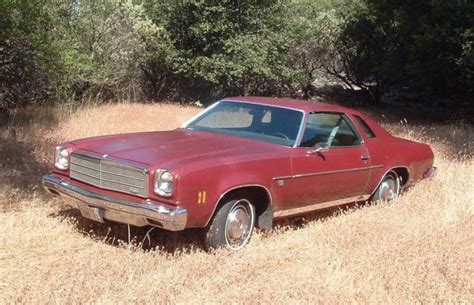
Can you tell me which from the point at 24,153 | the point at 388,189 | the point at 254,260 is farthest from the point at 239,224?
the point at 24,153

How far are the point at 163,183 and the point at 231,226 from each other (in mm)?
843

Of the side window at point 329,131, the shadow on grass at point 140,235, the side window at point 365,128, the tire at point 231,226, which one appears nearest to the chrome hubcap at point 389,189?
the side window at point 365,128

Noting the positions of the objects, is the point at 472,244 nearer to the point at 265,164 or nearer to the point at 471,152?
the point at 265,164

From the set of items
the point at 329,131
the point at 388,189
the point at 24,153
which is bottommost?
the point at 24,153

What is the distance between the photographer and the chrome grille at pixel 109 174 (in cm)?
A: 500

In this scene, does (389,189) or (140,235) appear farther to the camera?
(389,189)

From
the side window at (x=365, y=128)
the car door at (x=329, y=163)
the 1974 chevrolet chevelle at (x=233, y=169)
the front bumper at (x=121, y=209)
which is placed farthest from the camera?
the side window at (x=365, y=128)

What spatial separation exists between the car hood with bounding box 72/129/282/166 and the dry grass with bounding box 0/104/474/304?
787mm

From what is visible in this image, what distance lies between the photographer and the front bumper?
4.84 meters

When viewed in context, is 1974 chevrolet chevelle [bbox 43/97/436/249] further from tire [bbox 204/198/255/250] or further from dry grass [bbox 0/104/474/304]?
dry grass [bbox 0/104/474/304]

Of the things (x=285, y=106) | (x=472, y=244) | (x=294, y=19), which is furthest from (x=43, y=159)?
(x=294, y=19)

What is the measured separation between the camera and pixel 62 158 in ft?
18.8

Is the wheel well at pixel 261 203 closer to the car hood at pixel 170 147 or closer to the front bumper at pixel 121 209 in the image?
the car hood at pixel 170 147

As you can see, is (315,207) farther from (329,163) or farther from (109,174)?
(109,174)
